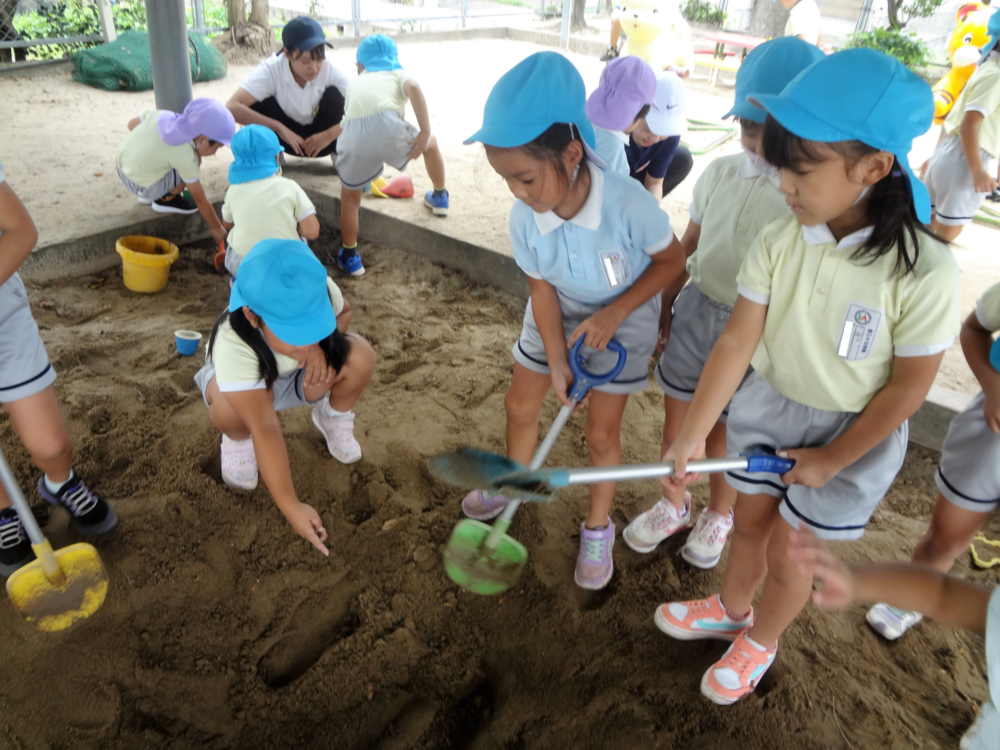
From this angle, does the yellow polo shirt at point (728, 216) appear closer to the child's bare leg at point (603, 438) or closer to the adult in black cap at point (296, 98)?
the child's bare leg at point (603, 438)

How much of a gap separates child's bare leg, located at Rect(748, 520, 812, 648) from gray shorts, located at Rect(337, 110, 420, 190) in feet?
9.87

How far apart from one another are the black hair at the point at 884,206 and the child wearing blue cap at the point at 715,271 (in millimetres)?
242

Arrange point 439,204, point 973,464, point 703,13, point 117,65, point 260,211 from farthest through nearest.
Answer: point 703,13, point 117,65, point 439,204, point 260,211, point 973,464

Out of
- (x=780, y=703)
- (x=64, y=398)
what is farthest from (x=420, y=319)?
(x=780, y=703)

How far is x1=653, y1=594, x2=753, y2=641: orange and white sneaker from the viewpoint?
1.94 metres

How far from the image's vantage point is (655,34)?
16.6 feet

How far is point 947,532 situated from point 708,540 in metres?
0.66

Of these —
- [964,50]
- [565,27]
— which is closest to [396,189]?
[964,50]

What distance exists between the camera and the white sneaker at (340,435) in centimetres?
247

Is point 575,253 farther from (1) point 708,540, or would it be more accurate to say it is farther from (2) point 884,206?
(1) point 708,540

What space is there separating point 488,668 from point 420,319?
195cm

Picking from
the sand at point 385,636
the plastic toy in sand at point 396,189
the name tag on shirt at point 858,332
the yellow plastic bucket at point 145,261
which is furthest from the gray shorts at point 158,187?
the name tag on shirt at point 858,332

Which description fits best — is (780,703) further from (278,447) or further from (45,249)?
(45,249)

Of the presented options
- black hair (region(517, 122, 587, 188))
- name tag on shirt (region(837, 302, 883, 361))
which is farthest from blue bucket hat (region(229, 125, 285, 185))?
name tag on shirt (region(837, 302, 883, 361))
